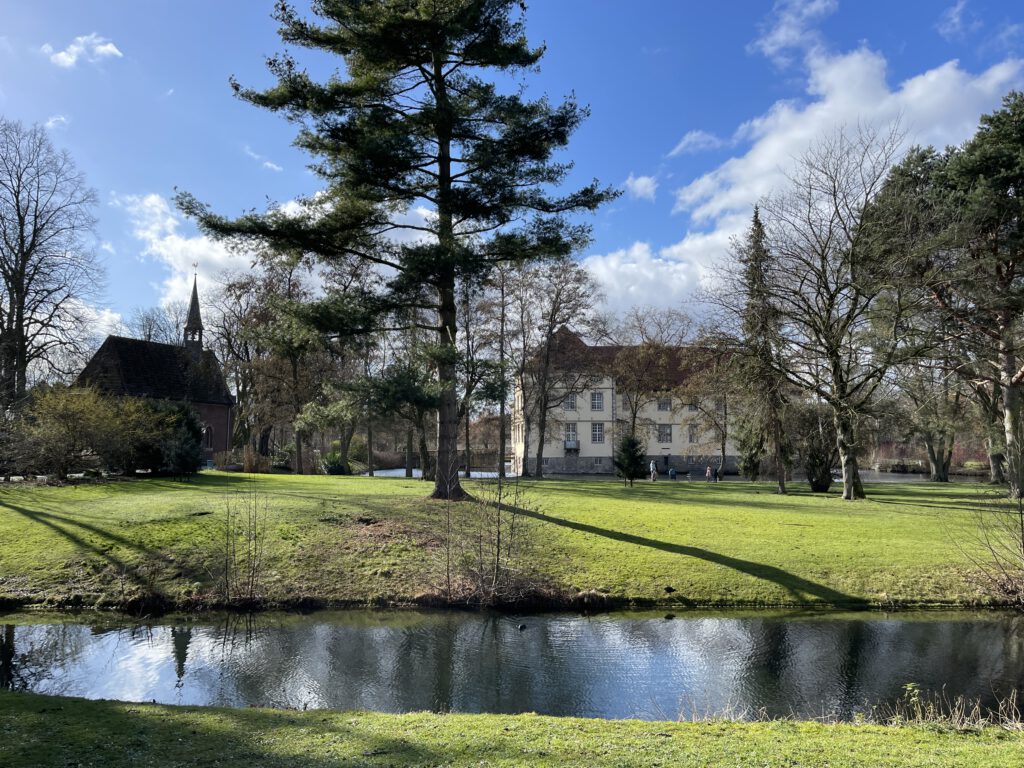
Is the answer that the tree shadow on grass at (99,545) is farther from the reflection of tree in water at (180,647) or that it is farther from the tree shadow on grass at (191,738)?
the tree shadow on grass at (191,738)

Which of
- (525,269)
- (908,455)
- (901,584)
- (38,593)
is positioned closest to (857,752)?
(901,584)

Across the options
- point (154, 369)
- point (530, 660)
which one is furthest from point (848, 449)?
point (154, 369)

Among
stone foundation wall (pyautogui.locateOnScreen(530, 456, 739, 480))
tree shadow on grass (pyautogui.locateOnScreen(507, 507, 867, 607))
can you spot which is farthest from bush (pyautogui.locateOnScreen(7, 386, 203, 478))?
stone foundation wall (pyautogui.locateOnScreen(530, 456, 739, 480))

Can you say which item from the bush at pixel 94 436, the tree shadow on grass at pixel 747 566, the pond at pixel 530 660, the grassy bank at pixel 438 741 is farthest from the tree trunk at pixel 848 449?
the bush at pixel 94 436

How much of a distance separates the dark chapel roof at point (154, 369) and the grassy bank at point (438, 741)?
125 feet

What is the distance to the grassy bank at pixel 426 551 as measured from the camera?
507 inches

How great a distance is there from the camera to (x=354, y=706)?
26.2ft

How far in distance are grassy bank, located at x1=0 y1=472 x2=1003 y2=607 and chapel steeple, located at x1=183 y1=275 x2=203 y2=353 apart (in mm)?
35073

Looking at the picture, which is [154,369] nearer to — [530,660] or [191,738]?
[530,660]

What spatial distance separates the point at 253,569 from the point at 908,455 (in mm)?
78550

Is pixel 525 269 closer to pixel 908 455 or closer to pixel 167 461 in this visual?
pixel 167 461

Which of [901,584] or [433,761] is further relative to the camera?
[901,584]

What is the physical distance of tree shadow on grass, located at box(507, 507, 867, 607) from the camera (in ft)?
42.4

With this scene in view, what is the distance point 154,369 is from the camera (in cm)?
4675
